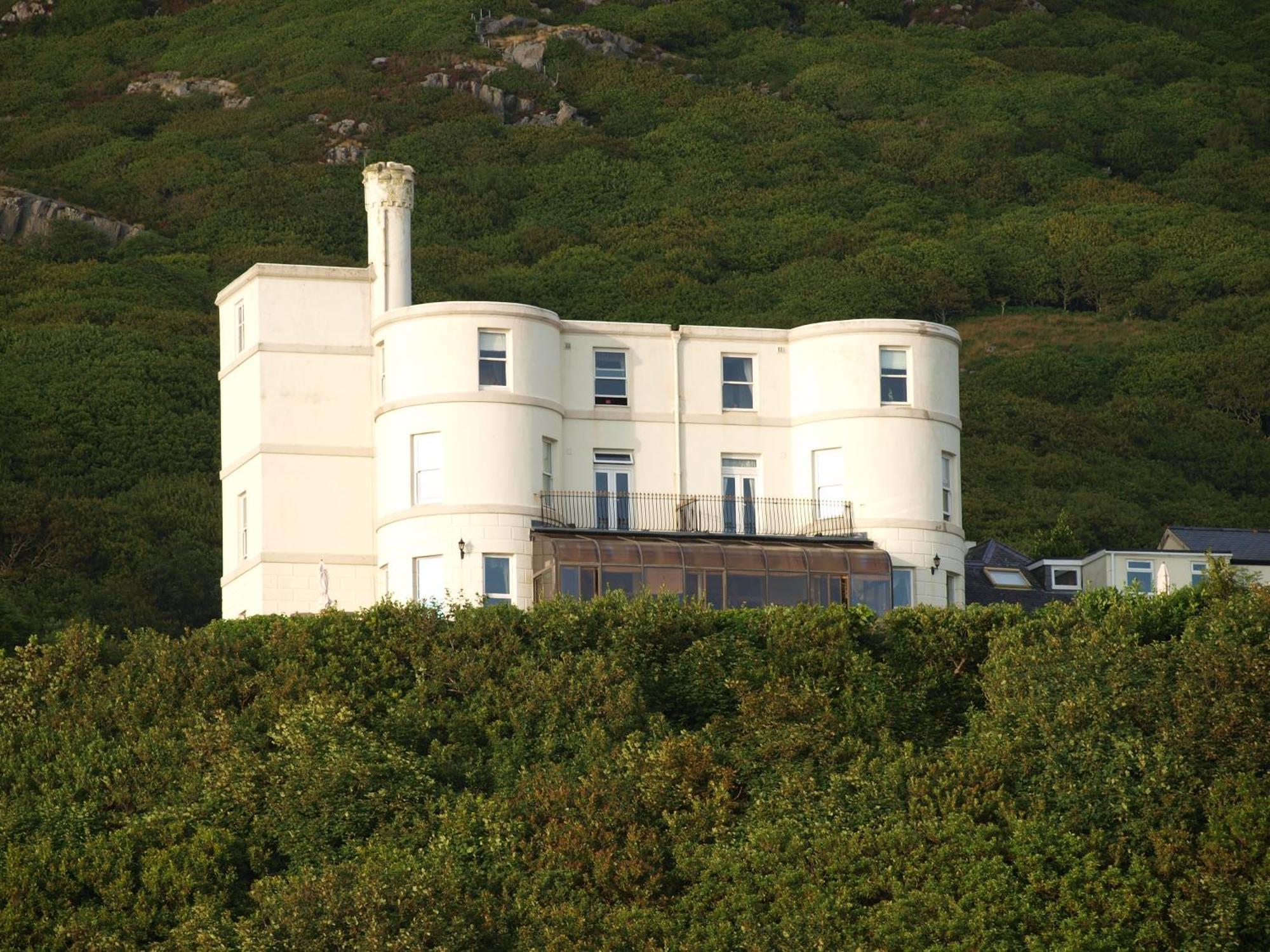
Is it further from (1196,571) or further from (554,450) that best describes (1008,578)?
(554,450)

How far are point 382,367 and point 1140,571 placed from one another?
26.7 m

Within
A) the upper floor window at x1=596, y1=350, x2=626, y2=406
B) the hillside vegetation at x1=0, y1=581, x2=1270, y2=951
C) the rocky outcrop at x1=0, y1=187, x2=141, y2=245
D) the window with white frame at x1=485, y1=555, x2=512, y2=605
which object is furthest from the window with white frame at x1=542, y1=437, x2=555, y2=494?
the rocky outcrop at x1=0, y1=187, x2=141, y2=245

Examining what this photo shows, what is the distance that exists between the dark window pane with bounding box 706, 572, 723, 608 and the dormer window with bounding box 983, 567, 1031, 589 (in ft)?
44.7

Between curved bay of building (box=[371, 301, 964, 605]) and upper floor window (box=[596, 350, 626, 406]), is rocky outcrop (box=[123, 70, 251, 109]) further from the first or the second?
curved bay of building (box=[371, 301, 964, 605])

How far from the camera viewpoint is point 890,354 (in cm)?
6431

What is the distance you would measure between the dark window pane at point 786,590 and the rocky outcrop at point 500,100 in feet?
440

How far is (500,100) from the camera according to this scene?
193 m

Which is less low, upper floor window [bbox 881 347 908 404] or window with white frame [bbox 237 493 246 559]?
upper floor window [bbox 881 347 908 404]

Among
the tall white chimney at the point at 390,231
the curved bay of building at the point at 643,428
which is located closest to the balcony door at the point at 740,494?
the curved bay of building at the point at 643,428

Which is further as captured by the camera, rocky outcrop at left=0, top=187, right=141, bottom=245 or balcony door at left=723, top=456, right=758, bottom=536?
rocky outcrop at left=0, top=187, right=141, bottom=245

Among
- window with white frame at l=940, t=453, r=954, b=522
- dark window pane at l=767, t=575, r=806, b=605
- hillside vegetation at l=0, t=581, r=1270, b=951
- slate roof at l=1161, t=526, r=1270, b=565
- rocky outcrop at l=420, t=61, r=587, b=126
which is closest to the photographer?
hillside vegetation at l=0, t=581, r=1270, b=951

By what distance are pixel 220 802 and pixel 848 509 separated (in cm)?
2090

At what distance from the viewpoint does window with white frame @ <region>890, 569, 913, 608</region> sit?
6156 centimetres

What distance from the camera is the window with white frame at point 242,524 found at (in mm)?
63875
